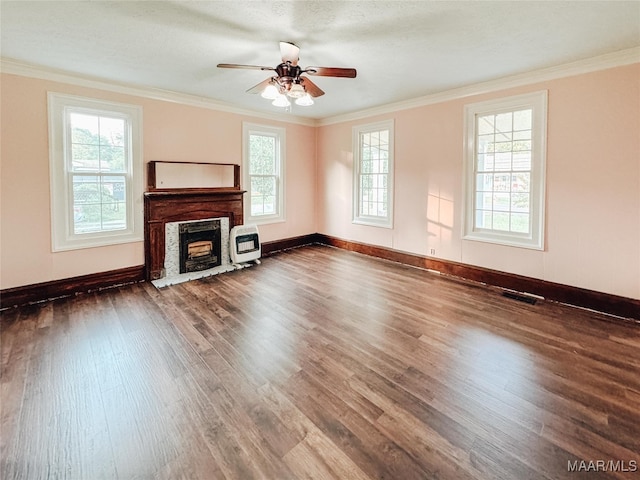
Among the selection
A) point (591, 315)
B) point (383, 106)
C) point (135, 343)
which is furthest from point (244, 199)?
point (591, 315)

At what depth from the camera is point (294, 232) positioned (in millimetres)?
6969

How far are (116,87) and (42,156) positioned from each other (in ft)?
4.28

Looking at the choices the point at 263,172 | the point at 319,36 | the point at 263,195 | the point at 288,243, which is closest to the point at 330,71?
the point at 319,36

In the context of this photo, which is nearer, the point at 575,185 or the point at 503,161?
the point at 575,185

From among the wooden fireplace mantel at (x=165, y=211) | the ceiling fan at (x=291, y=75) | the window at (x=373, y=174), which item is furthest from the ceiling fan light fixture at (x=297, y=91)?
the window at (x=373, y=174)

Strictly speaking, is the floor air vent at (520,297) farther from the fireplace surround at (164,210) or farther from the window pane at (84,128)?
the window pane at (84,128)

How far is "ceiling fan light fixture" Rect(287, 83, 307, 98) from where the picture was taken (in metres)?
3.07

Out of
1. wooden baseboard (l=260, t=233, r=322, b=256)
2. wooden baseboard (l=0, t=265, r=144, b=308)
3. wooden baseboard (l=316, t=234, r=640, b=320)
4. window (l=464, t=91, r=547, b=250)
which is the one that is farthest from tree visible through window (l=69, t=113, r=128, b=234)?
window (l=464, t=91, r=547, b=250)

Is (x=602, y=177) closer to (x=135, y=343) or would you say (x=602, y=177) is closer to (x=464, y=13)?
(x=464, y=13)

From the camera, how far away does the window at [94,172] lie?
4023mm

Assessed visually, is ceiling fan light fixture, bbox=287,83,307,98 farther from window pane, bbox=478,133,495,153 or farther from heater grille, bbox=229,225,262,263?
heater grille, bbox=229,225,262,263

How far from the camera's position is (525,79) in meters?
4.02

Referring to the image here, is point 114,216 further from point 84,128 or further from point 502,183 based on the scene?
point 502,183

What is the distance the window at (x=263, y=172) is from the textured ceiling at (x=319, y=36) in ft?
6.03
